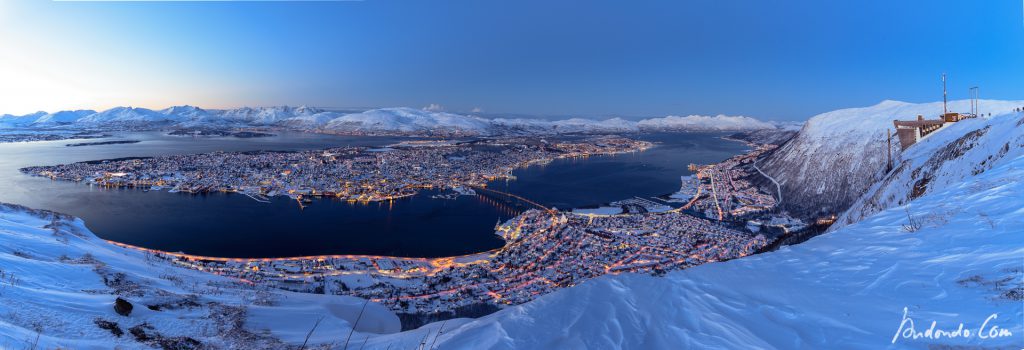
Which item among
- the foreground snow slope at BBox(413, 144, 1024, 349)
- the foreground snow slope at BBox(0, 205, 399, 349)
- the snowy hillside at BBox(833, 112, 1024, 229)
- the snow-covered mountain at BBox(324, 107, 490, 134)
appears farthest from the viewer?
the snow-covered mountain at BBox(324, 107, 490, 134)

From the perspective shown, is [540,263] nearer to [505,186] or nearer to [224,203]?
[505,186]

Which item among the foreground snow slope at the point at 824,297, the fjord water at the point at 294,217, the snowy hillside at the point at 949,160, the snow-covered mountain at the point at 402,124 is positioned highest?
the snow-covered mountain at the point at 402,124

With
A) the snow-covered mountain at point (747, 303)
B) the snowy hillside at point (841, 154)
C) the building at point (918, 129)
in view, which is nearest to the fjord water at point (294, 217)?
the snowy hillside at point (841, 154)

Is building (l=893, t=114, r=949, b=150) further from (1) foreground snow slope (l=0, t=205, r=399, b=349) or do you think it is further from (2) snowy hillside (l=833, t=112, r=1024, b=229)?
(1) foreground snow slope (l=0, t=205, r=399, b=349)

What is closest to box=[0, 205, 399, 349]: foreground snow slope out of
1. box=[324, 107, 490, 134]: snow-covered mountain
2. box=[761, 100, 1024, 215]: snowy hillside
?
box=[761, 100, 1024, 215]: snowy hillside

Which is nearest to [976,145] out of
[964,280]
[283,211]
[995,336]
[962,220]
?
[962,220]

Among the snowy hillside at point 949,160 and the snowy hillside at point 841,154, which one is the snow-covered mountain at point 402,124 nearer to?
the snowy hillside at point 841,154
